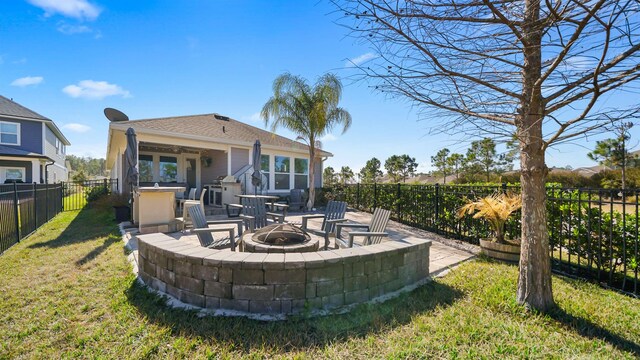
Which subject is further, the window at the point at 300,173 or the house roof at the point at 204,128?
the window at the point at 300,173

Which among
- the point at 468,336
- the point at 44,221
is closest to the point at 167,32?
the point at 44,221

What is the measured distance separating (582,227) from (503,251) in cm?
116

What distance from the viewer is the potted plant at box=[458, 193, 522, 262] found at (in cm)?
463

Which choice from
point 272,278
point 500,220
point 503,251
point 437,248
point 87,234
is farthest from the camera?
point 87,234

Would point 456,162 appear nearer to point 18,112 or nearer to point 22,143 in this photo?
point 22,143

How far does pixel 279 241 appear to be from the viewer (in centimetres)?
390

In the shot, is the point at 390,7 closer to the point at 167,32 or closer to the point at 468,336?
the point at 468,336

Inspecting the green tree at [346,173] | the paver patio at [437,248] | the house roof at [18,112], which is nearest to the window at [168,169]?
the paver patio at [437,248]

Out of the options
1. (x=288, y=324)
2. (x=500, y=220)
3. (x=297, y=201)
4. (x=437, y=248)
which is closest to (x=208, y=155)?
(x=297, y=201)

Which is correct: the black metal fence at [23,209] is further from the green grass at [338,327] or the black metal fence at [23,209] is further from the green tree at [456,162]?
the green tree at [456,162]

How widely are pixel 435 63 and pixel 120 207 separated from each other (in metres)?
9.63

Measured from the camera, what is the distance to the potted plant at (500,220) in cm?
463

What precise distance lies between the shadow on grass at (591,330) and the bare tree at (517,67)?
134 mm

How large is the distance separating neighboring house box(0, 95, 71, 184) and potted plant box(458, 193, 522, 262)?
925 inches
